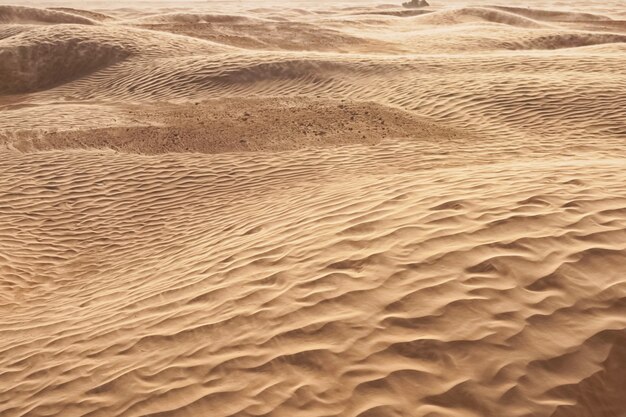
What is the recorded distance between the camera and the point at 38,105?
13.7 m

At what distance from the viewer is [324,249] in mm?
4902

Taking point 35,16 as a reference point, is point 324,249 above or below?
below

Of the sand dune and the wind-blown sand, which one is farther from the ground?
the sand dune

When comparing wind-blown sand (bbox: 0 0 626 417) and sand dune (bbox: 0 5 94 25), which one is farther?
sand dune (bbox: 0 5 94 25)

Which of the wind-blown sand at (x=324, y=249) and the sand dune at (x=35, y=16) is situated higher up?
the sand dune at (x=35, y=16)

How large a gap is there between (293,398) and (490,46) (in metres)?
20.9

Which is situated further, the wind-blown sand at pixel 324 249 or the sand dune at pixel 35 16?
the sand dune at pixel 35 16

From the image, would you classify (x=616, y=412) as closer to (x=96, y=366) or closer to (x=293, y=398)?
(x=293, y=398)

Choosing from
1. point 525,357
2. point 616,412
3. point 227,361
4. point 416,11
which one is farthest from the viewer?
point 416,11

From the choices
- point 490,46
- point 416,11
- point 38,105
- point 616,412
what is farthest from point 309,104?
point 416,11

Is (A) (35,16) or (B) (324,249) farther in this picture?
(A) (35,16)

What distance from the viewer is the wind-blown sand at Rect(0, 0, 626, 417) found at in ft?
11.3

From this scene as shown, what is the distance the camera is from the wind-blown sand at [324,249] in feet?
11.3

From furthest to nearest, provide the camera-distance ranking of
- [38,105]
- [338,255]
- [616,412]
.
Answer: [38,105] → [338,255] → [616,412]
